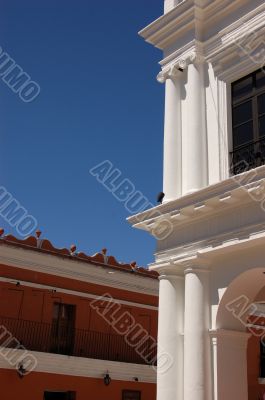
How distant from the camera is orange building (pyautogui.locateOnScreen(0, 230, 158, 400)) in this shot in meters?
15.9

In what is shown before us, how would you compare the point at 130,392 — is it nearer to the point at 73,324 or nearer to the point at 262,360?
the point at 73,324

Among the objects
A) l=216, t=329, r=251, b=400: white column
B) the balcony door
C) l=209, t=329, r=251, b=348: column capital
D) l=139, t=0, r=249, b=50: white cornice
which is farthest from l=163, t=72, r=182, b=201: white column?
the balcony door

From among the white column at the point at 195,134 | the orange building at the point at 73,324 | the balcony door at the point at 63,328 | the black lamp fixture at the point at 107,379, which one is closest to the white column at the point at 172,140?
Answer: the white column at the point at 195,134

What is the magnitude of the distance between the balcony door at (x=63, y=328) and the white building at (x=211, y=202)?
8411mm

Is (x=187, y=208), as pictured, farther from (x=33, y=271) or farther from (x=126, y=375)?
(x=126, y=375)

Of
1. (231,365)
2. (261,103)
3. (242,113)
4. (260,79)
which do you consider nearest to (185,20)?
(260,79)

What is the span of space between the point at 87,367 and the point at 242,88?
33.3 ft

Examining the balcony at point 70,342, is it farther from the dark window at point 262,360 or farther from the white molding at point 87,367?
the dark window at point 262,360

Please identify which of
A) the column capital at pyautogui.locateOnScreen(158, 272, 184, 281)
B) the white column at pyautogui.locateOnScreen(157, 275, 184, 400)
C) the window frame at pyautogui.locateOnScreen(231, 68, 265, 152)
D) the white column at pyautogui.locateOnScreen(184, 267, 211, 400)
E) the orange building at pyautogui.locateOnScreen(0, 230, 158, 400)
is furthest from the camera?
the orange building at pyautogui.locateOnScreen(0, 230, 158, 400)

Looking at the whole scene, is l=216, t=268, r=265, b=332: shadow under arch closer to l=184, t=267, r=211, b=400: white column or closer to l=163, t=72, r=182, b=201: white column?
l=184, t=267, r=211, b=400: white column

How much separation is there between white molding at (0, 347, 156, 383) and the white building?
24.6ft

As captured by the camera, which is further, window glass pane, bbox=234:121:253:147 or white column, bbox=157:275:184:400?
window glass pane, bbox=234:121:253:147

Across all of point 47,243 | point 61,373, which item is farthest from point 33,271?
point 61,373

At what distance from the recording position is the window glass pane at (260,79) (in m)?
9.29
